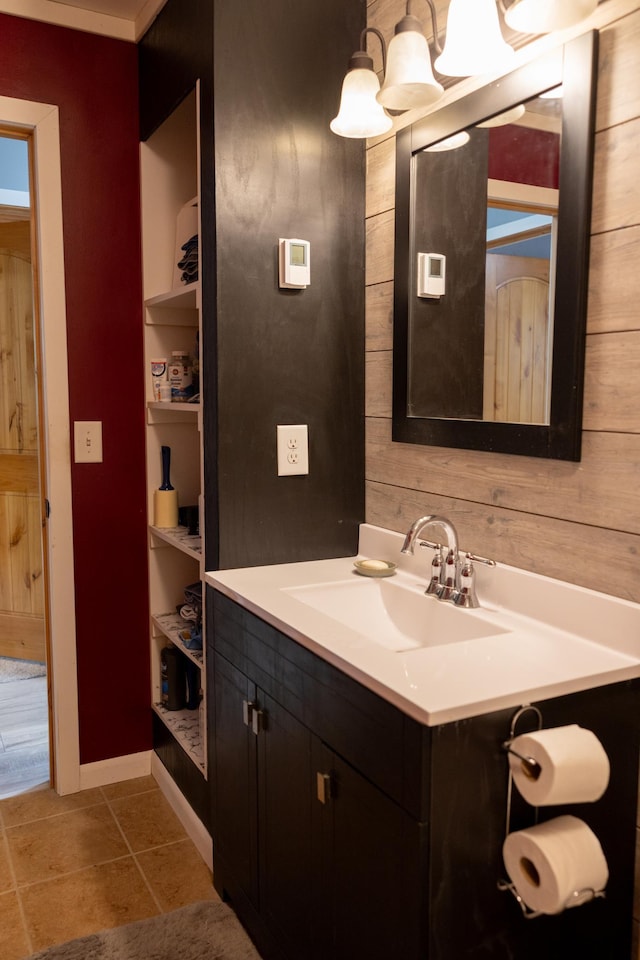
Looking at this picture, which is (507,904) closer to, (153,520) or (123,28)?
(153,520)

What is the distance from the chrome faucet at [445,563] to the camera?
1.55 meters

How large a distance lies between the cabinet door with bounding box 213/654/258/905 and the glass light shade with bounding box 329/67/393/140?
1.22m

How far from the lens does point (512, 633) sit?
1.41m

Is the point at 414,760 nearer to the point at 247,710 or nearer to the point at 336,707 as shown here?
the point at 336,707

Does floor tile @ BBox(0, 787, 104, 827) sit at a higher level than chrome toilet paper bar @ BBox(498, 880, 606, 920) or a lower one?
lower

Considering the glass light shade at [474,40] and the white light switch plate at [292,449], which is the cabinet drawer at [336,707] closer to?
the white light switch plate at [292,449]

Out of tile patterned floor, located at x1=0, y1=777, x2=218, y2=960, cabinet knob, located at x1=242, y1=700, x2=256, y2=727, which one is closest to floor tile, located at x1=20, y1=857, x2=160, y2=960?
tile patterned floor, located at x1=0, y1=777, x2=218, y2=960

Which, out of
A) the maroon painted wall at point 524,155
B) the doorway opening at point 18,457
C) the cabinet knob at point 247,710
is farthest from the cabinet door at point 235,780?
the doorway opening at point 18,457

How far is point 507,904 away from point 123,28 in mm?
2482

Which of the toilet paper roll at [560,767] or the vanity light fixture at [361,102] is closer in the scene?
the toilet paper roll at [560,767]

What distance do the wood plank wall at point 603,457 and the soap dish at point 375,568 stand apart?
7.8 inches

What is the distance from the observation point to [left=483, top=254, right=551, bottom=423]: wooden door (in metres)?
1.46

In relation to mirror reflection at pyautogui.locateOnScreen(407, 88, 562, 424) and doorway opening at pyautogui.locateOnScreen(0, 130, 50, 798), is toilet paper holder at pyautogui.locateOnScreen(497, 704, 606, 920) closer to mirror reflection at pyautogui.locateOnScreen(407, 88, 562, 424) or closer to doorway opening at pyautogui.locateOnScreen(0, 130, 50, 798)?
mirror reflection at pyautogui.locateOnScreen(407, 88, 562, 424)

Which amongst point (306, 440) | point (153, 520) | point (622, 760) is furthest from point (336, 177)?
point (622, 760)
